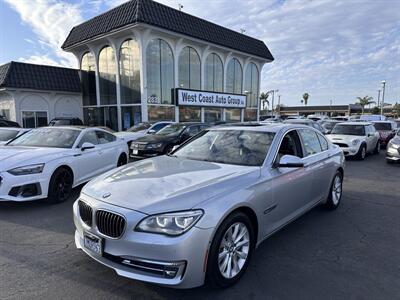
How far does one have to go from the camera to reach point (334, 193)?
525 cm

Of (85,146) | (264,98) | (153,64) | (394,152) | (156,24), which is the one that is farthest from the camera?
(264,98)

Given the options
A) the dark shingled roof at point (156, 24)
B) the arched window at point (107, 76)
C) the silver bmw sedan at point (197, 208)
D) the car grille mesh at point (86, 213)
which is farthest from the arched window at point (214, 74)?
the car grille mesh at point (86, 213)

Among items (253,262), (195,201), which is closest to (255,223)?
(253,262)

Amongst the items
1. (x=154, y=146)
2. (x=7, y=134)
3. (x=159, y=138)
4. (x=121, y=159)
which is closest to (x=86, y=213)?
(x=121, y=159)

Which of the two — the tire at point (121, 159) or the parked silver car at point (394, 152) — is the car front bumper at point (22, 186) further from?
the parked silver car at point (394, 152)

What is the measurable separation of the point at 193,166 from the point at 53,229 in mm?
2496

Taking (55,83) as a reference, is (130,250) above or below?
below

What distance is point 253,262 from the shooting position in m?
3.37

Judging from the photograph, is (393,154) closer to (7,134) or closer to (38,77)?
(7,134)

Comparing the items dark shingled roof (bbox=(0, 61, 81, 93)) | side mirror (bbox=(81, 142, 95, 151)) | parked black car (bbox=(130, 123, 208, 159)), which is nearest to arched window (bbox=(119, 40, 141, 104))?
dark shingled roof (bbox=(0, 61, 81, 93))

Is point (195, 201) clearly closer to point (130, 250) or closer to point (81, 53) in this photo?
point (130, 250)

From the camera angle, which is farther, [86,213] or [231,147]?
[231,147]

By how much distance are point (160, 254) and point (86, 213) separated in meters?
1.00

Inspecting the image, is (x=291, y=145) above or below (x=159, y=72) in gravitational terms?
below
